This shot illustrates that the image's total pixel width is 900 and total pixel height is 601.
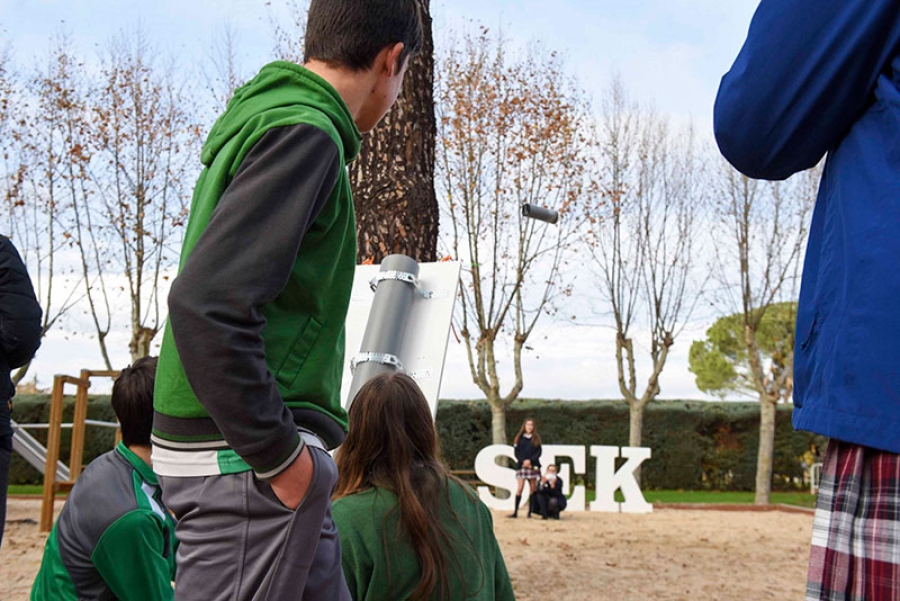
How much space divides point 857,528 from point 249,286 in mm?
945

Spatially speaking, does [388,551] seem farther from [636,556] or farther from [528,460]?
[528,460]

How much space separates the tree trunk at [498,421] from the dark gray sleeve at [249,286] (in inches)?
809

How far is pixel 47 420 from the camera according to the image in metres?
21.9

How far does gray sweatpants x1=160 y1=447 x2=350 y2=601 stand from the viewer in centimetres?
147

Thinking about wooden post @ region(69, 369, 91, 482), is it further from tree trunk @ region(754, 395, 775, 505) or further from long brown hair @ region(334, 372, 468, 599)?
tree trunk @ region(754, 395, 775, 505)

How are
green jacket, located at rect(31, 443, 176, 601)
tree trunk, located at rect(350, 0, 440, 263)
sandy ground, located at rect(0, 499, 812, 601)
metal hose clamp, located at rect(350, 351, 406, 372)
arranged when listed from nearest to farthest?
green jacket, located at rect(31, 443, 176, 601) < metal hose clamp, located at rect(350, 351, 406, 372) < tree trunk, located at rect(350, 0, 440, 263) < sandy ground, located at rect(0, 499, 812, 601)

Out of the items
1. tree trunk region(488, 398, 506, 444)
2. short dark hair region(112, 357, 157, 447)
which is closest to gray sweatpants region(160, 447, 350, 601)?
short dark hair region(112, 357, 157, 447)

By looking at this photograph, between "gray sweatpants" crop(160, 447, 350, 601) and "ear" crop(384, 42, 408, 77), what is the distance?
2.46 ft

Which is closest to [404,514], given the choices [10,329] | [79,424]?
[10,329]

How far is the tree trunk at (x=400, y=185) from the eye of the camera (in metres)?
5.64


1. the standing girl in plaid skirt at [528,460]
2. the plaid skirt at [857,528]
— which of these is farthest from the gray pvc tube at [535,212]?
the standing girl in plaid skirt at [528,460]

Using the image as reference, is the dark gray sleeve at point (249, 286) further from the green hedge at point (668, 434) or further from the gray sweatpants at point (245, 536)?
the green hedge at point (668, 434)

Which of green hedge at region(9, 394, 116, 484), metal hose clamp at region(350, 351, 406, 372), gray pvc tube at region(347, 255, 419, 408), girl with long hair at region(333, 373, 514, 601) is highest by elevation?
gray pvc tube at region(347, 255, 419, 408)

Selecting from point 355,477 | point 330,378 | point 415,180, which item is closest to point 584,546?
point 415,180
